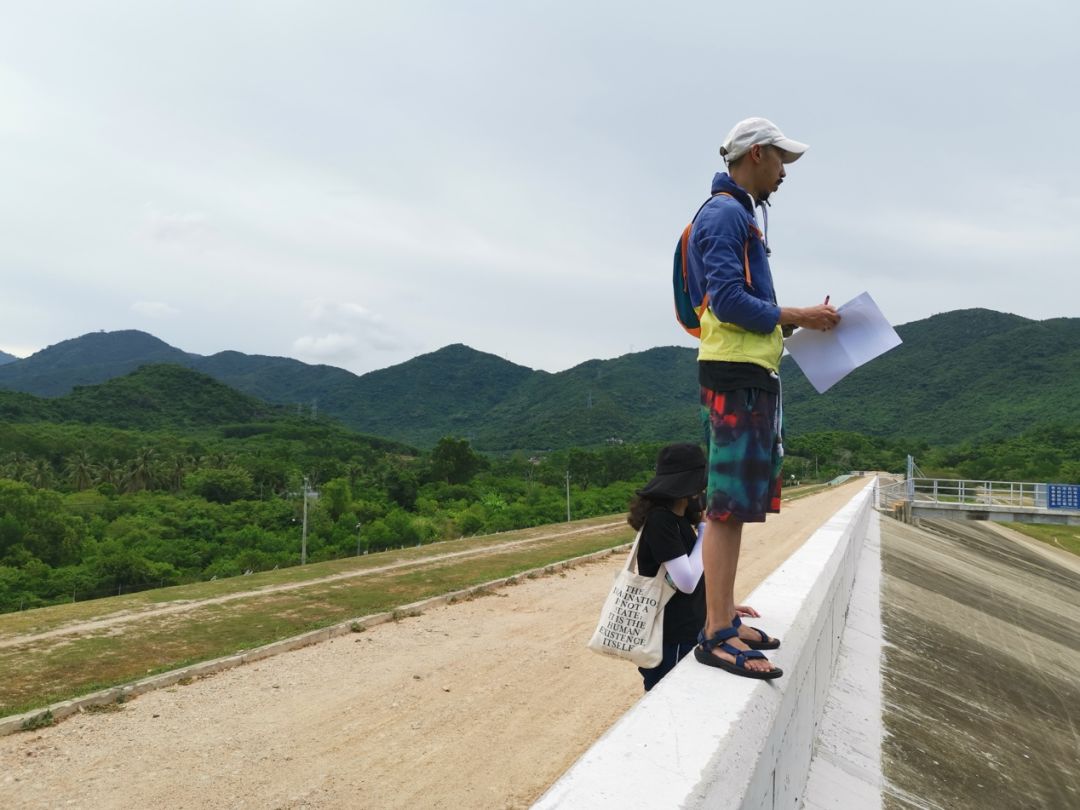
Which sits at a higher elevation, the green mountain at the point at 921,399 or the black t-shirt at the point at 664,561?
the green mountain at the point at 921,399

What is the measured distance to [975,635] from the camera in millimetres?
9273

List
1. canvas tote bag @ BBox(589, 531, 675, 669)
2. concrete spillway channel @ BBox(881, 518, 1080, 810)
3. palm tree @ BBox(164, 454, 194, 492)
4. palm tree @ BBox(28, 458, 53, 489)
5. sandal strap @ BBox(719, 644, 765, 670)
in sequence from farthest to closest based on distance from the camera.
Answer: palm tree @ BBox(164, 454, 194, 492) < palm tree @ BBox(28, 458, 53, 489) < concrete spillway channel @ BBox(881, 518, 1080, 810) < canvas tote bag @ BBox(589, 531, 675, 669) < sandal strap @ BBox(719, 644, 765, 670)

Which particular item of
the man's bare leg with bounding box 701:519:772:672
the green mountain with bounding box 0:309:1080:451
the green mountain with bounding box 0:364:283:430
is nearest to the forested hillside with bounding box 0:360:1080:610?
the green mountain with bounding box 0:364:283:430

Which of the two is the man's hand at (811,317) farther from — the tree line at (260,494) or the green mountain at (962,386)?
the green mountain at (962,386)

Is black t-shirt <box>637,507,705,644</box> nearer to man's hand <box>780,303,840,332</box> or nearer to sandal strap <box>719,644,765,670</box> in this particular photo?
sandal strap <box>719,644,765,670</box>

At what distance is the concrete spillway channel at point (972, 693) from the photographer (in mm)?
3957

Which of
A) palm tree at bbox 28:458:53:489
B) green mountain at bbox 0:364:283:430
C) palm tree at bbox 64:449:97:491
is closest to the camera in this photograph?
palm tree at bbox 28:458:53:489

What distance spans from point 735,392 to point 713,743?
125cm

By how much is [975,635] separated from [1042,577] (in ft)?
51.3

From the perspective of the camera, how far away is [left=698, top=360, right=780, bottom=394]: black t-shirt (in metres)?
2.58

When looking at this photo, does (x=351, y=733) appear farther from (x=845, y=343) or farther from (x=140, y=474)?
(x=140, y=474)

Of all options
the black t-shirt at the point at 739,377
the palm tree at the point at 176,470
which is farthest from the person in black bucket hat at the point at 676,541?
the palm tree at the point at 176,470

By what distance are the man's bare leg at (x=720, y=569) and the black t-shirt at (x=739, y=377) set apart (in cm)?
52

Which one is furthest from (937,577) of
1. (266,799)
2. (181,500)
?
(181,500)
